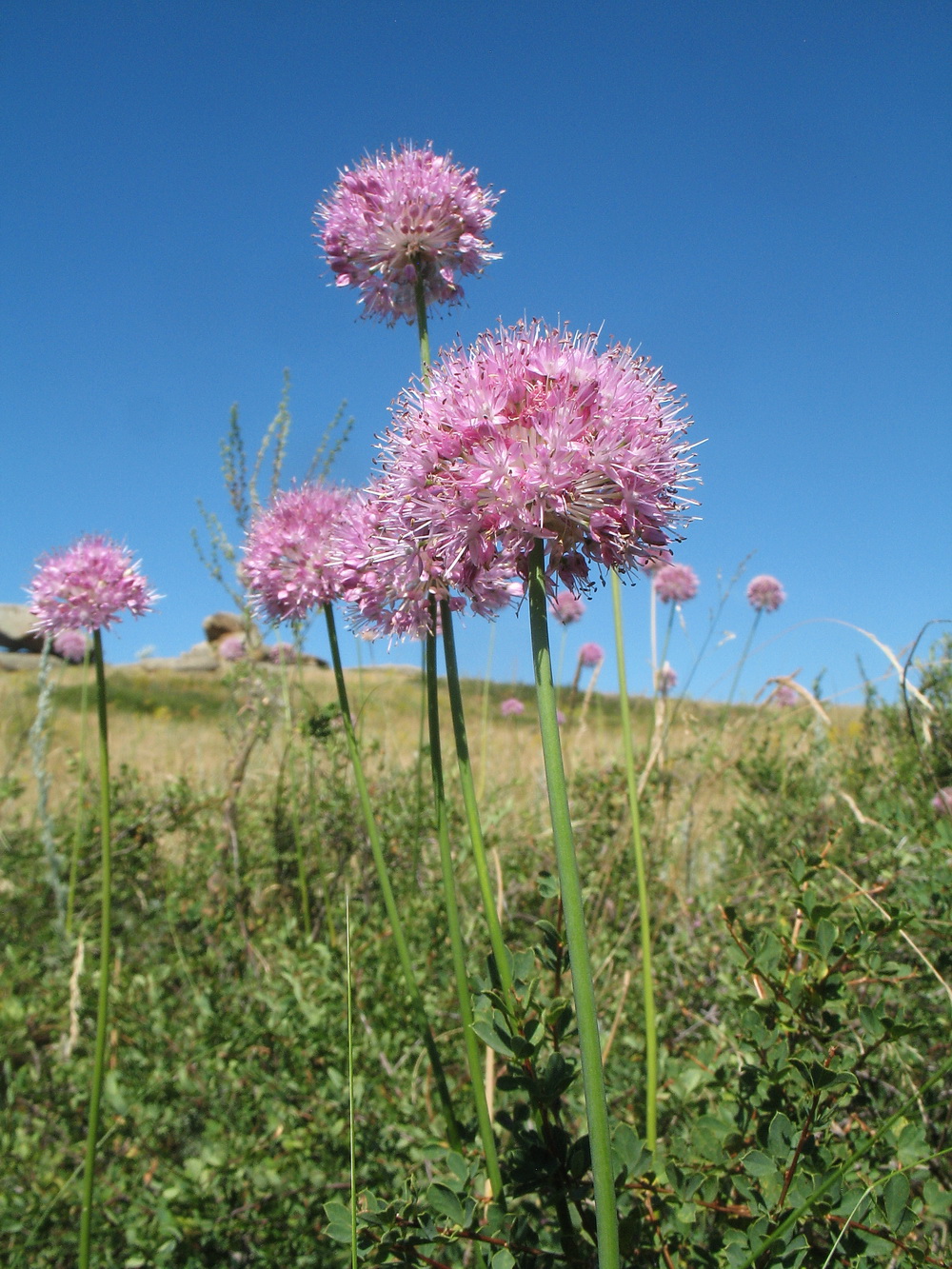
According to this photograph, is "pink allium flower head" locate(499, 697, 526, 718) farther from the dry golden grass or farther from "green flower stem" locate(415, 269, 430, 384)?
"green flower stem" locate(415, 269, 430, 384)

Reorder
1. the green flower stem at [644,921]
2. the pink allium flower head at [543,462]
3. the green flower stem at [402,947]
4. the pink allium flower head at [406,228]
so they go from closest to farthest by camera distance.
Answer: the pink allium flower head at [543,462] → the green flower stem at [402,947] → the green flower stem at [644,921] → the pink allium flower head at [406,228]

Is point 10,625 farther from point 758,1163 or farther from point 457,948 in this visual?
point 758,1163

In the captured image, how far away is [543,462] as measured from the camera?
1114 mm

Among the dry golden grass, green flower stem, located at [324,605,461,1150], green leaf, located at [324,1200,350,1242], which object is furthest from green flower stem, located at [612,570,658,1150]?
the dry golden grass

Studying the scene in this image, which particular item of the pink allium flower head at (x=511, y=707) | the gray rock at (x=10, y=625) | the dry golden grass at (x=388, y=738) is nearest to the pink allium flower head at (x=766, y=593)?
the dry golden grass at (x=388, y=738)

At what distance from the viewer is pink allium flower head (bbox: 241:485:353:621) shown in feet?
6.75

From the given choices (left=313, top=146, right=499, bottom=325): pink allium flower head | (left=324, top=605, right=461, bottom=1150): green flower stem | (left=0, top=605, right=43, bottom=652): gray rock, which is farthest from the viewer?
(left=0, top=605, right=43, bottom=652): gray rock

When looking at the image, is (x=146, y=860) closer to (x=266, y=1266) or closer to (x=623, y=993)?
(x=266, y=1266)

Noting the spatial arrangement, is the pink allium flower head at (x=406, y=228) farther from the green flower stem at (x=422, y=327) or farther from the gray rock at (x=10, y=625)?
the gray rock at (x=10, y=625)

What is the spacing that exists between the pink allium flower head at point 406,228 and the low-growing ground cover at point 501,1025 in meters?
1.39

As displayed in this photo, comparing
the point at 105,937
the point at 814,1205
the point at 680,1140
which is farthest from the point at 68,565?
the point at 814,1205

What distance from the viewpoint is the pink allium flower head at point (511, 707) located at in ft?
26.3

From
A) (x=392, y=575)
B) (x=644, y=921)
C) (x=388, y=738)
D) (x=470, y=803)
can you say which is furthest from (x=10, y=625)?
(x=470, y=803)

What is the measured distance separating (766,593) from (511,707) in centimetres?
272
